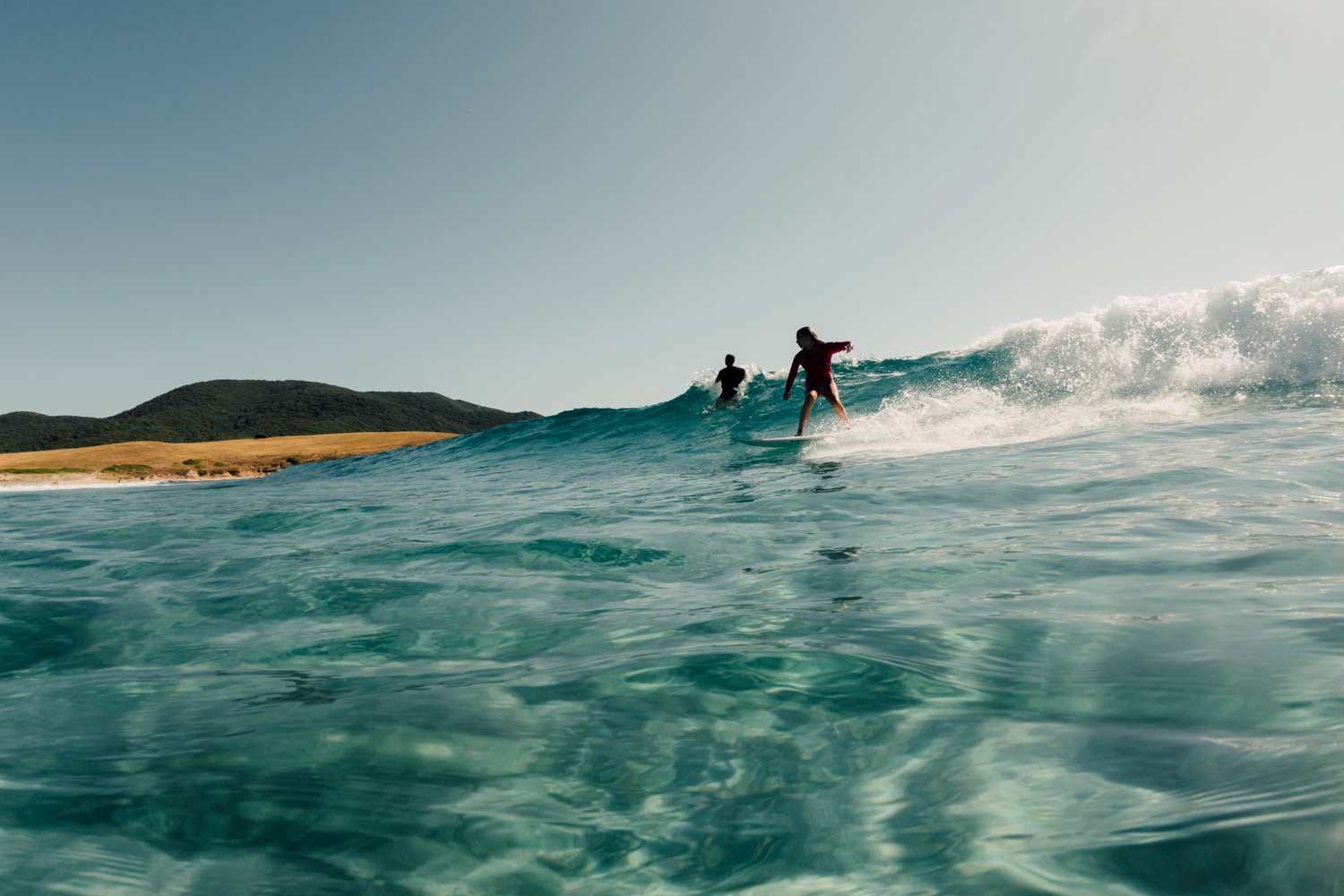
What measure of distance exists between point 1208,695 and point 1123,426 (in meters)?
8.54

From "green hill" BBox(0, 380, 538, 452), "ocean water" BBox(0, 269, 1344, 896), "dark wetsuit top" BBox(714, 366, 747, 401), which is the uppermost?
"green hill" BBox(0, 380, 538, 452)

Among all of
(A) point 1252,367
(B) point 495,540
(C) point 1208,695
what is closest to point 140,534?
(B) point 495,540

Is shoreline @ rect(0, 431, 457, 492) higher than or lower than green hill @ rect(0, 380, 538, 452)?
lower

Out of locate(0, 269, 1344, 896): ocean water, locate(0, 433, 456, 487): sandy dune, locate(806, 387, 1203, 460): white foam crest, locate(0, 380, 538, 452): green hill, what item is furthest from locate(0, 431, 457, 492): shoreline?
locate(0, 380, 538, 452): green hill

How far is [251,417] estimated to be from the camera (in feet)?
188

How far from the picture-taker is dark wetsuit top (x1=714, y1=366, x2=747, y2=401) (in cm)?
1797

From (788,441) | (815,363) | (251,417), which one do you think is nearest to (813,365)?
(815,363)

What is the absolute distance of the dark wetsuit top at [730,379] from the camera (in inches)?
707

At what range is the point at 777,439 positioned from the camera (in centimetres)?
1235

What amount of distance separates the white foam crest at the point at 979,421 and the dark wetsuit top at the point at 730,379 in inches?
164

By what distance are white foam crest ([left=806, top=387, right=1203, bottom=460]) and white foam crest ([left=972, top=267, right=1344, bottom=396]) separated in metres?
1.16

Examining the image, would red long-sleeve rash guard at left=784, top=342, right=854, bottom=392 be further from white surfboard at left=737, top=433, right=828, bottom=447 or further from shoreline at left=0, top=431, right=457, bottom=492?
shoreline at left=0, top=431, right=457, bottom=492

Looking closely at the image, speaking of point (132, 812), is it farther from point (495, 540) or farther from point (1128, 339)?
point (1128, 339)

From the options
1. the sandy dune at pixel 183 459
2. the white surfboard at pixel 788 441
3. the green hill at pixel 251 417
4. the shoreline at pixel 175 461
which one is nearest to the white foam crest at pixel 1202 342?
the white surfboard at pixel 788 441
